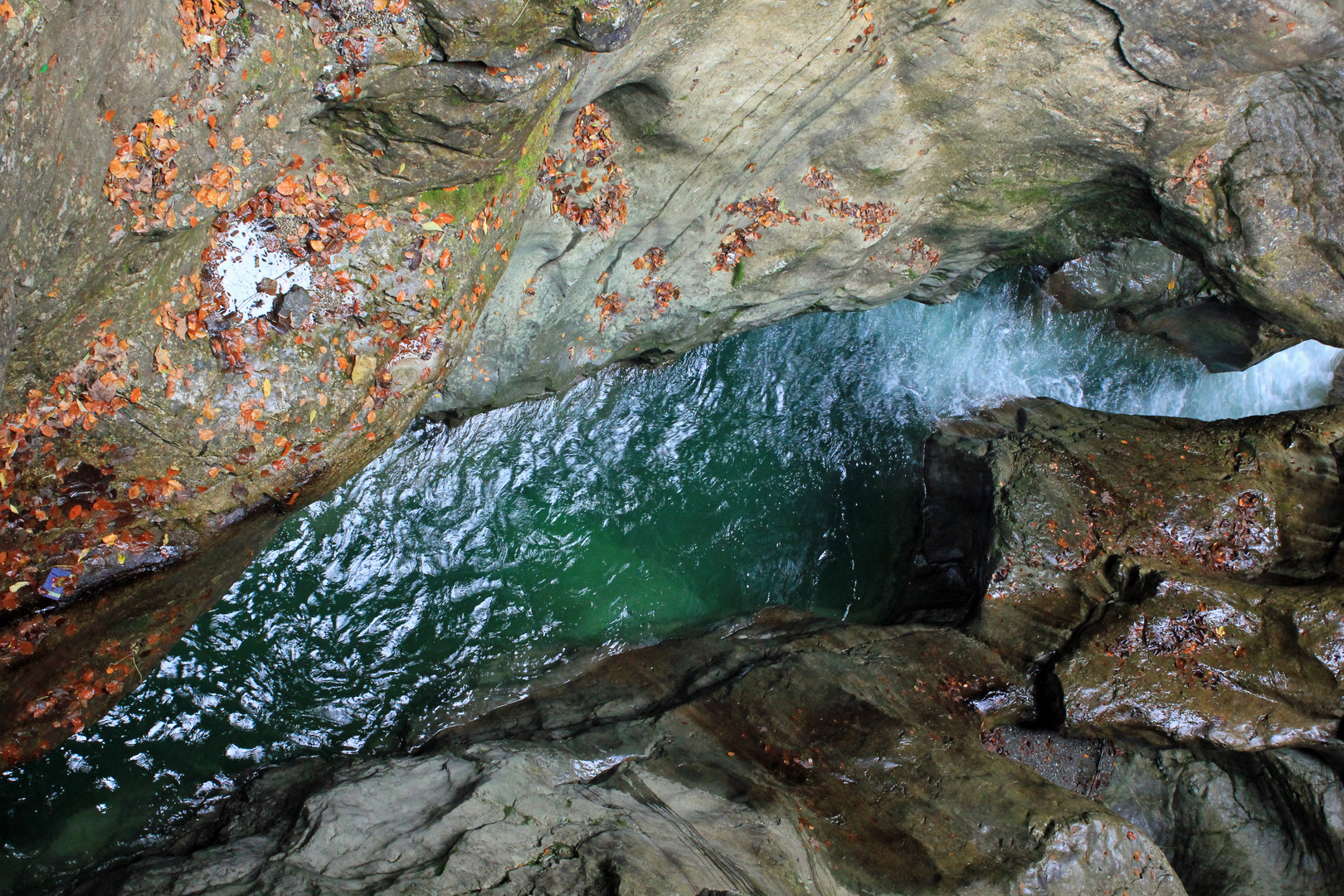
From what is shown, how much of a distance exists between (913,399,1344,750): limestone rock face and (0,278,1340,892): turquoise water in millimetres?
1237

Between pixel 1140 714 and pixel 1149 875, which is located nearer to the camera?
pixel 1149 875

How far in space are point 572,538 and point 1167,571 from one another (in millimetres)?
4597

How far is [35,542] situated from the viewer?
3.48 metres

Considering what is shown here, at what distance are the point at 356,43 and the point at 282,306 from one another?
49.9 inches

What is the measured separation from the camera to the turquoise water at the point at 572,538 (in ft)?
16.5

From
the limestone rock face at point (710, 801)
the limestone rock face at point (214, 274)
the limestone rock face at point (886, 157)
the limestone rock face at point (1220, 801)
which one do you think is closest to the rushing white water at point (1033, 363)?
the limestone rock face at point (886, 157)

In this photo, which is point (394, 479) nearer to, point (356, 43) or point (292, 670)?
point (292, 670)

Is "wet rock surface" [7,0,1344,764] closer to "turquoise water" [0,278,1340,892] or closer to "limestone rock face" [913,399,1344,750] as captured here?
"turquoise water" [0,278,1340,892]

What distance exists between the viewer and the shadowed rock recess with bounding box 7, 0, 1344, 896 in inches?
136

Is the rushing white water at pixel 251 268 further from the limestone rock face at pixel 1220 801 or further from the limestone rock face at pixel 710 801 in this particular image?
the limestone rock face at pixel 1220 801

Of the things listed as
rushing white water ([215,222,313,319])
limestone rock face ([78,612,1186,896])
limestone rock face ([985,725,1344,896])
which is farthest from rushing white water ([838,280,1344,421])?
rushing white water ([215,222,313,319])

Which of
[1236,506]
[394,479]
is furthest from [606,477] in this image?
[1236,506]

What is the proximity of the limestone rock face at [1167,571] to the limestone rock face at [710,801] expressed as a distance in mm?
626

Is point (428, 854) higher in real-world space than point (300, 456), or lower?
lower
